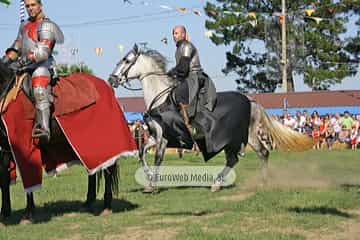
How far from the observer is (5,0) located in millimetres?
4781

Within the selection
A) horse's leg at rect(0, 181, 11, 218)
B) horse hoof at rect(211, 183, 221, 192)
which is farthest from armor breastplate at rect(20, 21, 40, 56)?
horse hoof at rect(211, 183, 221, 192)

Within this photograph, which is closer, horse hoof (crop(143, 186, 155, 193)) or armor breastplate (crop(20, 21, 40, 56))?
armor breastplate (crop(20, 21, 40, 56))

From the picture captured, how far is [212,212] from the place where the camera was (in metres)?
8.33

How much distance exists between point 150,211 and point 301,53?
31181mm

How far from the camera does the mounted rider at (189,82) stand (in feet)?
34.8

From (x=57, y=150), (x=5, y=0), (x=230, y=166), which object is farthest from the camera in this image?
(x=230, y=166)

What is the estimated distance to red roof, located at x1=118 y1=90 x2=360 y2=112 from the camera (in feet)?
102

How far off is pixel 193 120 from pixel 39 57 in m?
3.61

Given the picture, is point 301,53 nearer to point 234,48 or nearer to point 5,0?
point 234,48

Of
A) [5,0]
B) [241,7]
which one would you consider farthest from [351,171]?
[241,7]

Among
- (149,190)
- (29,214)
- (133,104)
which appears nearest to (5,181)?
(29,214)

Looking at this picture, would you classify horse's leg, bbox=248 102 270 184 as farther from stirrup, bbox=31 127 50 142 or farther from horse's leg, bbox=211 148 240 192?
stirrup, bbox=31 127 50 142

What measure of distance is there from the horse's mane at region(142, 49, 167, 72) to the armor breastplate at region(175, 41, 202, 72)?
0.71m

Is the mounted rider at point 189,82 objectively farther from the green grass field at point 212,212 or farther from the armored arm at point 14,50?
the armored arm at point 14,50
